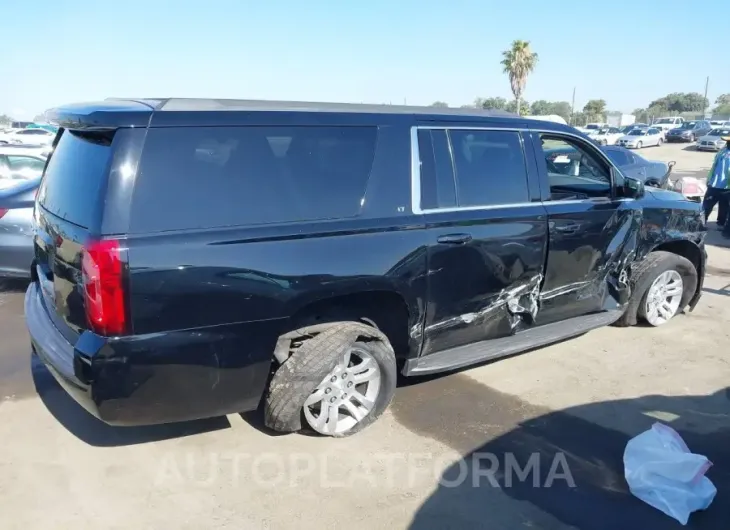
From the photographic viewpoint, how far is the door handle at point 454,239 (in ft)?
12.7

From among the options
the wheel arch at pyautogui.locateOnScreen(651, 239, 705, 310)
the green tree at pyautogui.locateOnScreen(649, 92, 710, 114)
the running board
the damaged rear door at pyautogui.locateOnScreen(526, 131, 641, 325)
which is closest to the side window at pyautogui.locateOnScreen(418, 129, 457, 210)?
the damaged rear door at pyautogui.locateOnScreen(526, 131, 641, 325)

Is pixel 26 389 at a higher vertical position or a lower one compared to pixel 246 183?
lower

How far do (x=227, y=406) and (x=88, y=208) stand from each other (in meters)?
1.25

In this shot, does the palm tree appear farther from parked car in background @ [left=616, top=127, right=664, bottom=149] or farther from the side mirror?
the side mirror

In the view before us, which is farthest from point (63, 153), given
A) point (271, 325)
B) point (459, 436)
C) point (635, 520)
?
point (635, 520)

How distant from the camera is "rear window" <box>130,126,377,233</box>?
2988 mm

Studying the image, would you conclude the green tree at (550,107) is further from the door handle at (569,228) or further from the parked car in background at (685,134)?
the door handle at (569,228)

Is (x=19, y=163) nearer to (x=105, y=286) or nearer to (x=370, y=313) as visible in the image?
(x=105, y=286)

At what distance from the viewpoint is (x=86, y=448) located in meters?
3.56

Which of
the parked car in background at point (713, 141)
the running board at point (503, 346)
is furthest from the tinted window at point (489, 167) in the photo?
the parked car in background at point (713, 141)

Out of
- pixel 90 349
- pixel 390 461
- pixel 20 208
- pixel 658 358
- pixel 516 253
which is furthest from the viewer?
pixel 20 208

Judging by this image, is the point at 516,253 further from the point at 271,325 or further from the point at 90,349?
the point at 90,349

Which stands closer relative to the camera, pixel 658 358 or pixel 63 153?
pixel 63 153

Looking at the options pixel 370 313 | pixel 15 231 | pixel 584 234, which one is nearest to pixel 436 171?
pixel 370 313
